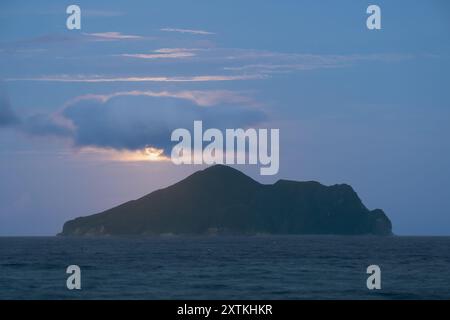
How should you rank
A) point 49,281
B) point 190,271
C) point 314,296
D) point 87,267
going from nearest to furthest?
point 314,296 → point 49,281 → point 190,271 → point 87,267

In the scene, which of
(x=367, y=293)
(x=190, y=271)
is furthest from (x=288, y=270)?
(x=367, y=293)

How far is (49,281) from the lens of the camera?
71.6 meters
